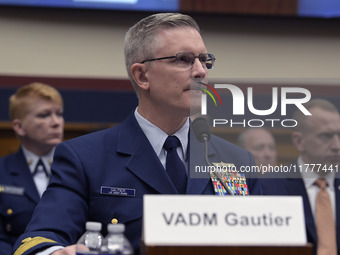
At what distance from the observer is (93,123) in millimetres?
5941

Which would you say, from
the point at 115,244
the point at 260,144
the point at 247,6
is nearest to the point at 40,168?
the point at 260,144

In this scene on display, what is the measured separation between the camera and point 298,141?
267 centimetres

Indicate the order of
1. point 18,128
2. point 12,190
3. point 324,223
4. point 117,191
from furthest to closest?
point 18,128 < point 12,190 < point 324,223 < point 117,191

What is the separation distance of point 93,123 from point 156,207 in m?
4.52

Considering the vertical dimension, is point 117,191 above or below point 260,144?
below

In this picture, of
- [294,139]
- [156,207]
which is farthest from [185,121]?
[156,207]

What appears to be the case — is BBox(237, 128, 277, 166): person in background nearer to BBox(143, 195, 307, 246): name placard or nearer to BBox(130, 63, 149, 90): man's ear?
BBox(130, 63, 149, 90): man's ear

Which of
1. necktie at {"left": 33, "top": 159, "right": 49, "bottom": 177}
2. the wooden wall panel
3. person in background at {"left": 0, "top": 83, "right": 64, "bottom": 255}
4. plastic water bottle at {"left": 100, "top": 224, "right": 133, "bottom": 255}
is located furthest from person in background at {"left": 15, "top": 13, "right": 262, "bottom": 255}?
the wooden wall panel

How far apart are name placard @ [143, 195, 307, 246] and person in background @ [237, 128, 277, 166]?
3.27 feet

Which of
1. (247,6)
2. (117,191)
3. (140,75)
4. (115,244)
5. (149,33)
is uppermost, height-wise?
(247,6)

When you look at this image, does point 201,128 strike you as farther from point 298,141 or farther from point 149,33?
point 298,141

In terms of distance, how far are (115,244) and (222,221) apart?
270 mm

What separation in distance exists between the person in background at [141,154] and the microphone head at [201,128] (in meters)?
0.07

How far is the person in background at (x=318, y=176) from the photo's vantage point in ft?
9.21
